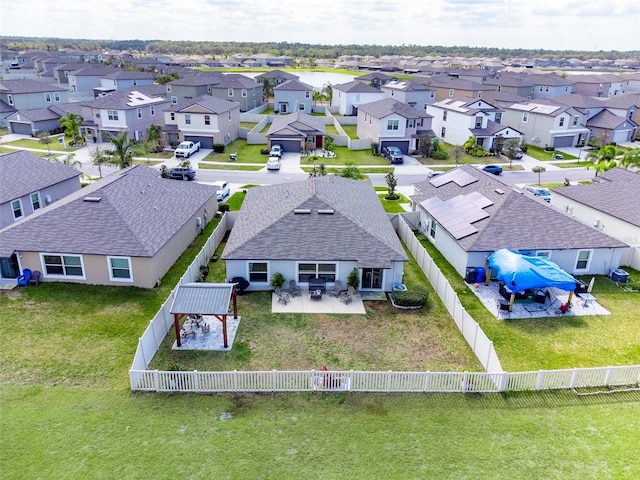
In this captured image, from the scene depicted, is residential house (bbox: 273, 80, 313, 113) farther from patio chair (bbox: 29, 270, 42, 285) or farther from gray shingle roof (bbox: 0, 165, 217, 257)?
patio chair (bbox: 29, 270, 42, 285)

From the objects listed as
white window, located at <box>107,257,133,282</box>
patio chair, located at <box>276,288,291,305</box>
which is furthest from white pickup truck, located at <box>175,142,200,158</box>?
patio chair, located at <box>276,288,291,305</box>

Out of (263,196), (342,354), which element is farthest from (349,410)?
(263,196)

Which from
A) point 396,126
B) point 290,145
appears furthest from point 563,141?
point 290,145

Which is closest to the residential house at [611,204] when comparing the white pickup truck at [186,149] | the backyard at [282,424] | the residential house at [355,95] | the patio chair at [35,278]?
the backyard at [282,424]

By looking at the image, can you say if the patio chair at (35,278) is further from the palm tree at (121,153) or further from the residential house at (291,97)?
the residential house at (291,97)

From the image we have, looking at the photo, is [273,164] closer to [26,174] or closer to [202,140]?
[202,140]

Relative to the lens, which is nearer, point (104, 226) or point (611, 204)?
point (104, 226)

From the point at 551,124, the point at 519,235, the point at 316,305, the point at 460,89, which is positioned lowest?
the point at 316,305
